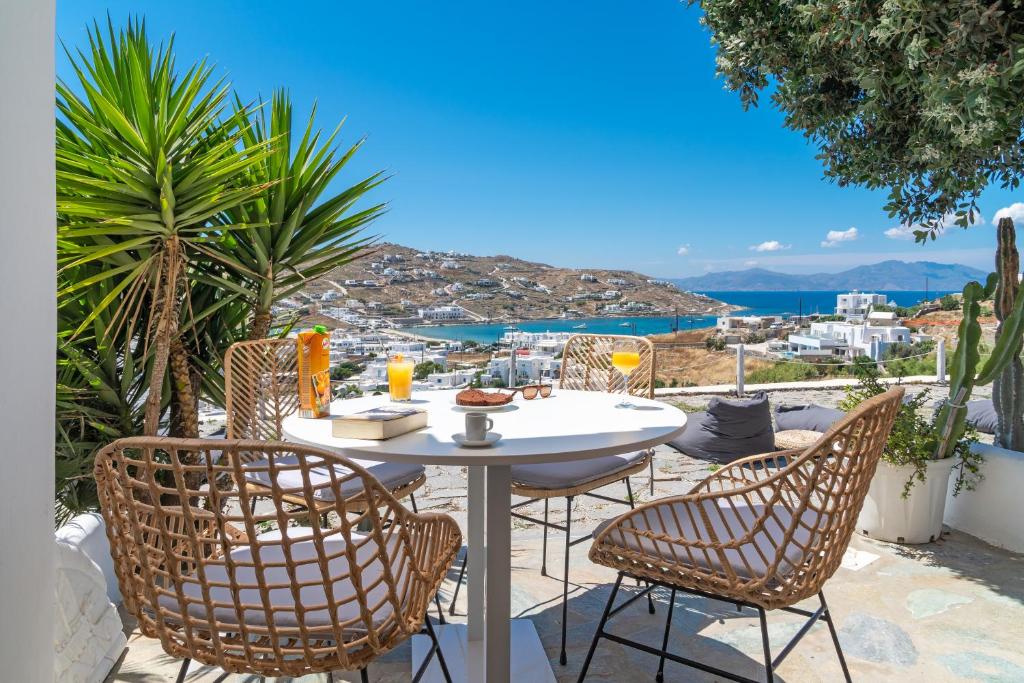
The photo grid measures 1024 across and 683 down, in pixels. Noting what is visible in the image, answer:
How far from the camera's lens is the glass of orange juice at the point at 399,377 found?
204cm

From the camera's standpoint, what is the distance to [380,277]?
5.29 meters

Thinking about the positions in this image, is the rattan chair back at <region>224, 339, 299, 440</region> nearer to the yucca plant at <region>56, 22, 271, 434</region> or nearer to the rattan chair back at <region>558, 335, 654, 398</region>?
the yucca plant at <region>56, 22, 271, 434</region>

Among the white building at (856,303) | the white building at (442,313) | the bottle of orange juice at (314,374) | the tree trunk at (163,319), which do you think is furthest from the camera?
the white building at (856,303)

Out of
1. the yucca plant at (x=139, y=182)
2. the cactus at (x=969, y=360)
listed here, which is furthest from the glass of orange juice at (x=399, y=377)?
the cactus at (x=969, y=360)

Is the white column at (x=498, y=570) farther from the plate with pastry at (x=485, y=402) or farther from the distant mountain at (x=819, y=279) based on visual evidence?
the distant mountain at (x=819, y=279)

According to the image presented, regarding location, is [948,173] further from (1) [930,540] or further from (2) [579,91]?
(2) [579,91]

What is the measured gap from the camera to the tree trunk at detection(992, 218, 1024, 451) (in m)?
2.87

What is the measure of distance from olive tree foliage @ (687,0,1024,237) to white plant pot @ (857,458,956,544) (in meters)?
1.24

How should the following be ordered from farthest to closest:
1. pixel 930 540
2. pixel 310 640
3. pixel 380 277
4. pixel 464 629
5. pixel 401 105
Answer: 1. pixel 401 105
2. pixel 380 277
3. pixel 930 540
4. pixel 464 629
5. pixel 310 640

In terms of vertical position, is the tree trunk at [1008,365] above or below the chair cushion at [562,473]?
above

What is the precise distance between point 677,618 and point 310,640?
1.54 metres

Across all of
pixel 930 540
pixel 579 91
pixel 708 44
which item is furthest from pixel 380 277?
pixel 579 91

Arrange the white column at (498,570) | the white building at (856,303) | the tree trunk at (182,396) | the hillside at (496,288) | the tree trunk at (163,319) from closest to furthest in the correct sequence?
the white column at (498,570)
the tree trunk at (163,319)
the tree trunk at (182,396)
the hillside at (496,288)
the white building at (856,303)

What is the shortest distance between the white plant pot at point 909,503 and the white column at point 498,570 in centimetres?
214
